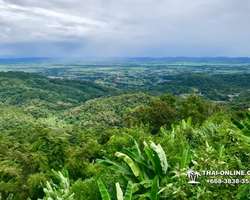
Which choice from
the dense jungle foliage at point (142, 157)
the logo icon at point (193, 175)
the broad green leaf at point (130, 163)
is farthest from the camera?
the broad green leaf at point (130, 163)

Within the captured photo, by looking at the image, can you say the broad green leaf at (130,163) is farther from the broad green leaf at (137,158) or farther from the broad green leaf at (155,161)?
the broad green leaf at (155,161)

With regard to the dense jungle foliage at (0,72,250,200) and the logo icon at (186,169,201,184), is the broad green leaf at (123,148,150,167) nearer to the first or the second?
the dense jungle foliage at (0,72,250,200)

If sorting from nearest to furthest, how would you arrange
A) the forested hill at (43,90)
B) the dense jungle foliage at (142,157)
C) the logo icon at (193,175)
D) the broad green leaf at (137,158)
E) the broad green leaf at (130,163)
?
the logo icon at (193,175) → the dense jungle foliage at (142,157) → the broad green leaf at (130,163) → the broad green leaf at (137,158) → the forested hill at (43,90)

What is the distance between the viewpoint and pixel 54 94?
9675 cm

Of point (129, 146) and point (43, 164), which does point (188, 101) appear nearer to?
point (43, 164)

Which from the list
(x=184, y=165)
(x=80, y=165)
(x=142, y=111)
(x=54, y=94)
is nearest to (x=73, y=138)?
(x=142, y=111)

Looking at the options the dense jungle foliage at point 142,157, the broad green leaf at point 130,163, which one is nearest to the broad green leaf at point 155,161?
the dense jungle foliage at point 142,157

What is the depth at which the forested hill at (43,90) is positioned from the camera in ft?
288

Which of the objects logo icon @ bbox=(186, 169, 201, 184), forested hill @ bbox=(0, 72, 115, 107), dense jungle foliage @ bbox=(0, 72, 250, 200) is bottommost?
forested hill @ bbox=(0, 72, 115, 107)

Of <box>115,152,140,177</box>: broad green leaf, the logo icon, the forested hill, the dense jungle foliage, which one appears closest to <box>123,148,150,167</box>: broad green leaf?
the dense jungle foliage

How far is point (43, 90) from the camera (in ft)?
324

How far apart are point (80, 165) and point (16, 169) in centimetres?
358

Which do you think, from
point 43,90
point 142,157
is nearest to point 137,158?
point 142,157

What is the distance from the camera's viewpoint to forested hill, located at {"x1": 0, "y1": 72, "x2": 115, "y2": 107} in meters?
87.8
